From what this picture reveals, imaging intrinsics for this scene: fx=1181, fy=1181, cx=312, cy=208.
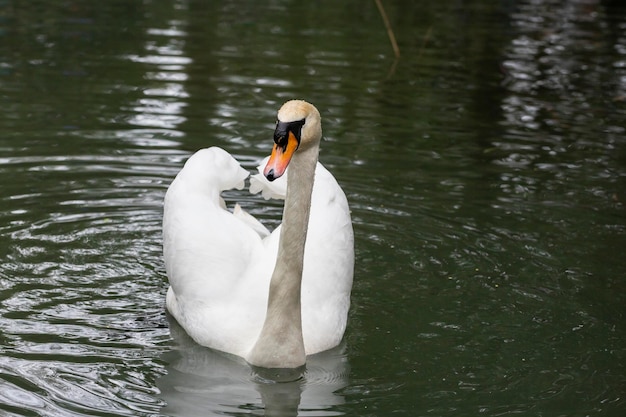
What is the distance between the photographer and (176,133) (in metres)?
11.1

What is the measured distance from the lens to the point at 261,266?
269 inches

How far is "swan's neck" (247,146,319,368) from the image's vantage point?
6000mm

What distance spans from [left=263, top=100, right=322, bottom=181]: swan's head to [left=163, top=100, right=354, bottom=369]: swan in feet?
0.11

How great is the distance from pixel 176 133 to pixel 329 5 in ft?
33.6

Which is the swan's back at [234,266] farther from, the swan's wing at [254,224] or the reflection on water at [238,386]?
the swan's wing at [254,224]

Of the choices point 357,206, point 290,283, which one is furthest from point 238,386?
point 357,206

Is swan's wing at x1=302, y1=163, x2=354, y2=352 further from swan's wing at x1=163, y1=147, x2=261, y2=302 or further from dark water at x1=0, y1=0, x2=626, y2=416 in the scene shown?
swan's wing at x1=163, y1=147, x2=261, y2=302

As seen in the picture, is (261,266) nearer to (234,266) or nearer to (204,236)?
(234,266)

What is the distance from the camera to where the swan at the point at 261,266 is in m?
6.13

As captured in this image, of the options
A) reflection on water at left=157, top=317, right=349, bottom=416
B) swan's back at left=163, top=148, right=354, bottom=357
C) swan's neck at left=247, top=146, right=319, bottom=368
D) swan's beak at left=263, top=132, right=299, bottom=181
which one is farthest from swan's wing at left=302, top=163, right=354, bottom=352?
swan's beak at left=263, top=132, right=299, bottom=181

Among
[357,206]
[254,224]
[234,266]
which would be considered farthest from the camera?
[357,206]

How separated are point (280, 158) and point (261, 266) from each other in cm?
140

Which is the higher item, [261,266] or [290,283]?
→ [290,283]

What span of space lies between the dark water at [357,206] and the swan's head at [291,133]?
1.27 metres
